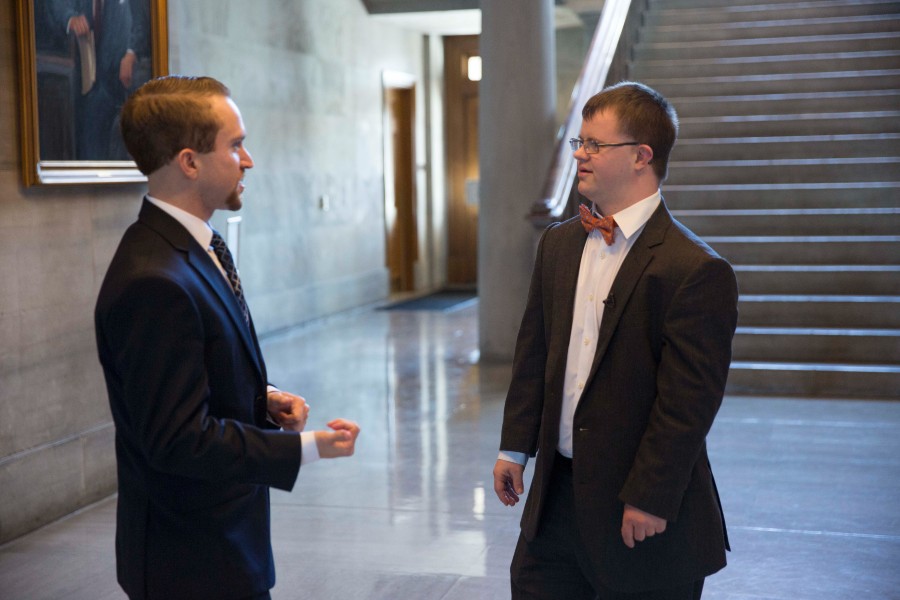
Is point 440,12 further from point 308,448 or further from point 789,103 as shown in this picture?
point 308,448

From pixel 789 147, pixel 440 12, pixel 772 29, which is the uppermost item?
pixel 440 12

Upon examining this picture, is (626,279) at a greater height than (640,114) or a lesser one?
lesser

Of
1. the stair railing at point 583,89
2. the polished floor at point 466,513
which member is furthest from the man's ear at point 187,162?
the stair railing at point 583,89

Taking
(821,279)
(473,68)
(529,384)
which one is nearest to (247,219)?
(821,279)

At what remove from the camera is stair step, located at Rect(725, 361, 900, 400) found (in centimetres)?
693

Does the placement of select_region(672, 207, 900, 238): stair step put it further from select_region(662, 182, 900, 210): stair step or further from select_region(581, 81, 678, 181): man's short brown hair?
select_region(581, 81, 678, 181): man's short brown hair

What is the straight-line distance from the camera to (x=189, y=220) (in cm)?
194

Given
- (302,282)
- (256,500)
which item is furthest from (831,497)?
(302,282)

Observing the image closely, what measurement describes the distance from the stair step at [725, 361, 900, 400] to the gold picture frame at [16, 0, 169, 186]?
4122mm

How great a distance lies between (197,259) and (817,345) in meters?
6.20

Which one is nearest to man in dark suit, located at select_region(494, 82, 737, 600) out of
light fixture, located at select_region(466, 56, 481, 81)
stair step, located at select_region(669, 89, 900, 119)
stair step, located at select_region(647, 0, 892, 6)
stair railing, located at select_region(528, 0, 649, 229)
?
stair railing, located at select_region(528, 0, 649, 229)

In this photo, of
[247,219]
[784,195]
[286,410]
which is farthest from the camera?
[247,219]

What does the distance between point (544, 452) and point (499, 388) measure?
5.26 meters

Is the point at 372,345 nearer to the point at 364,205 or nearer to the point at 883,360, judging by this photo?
the point at 364,205
